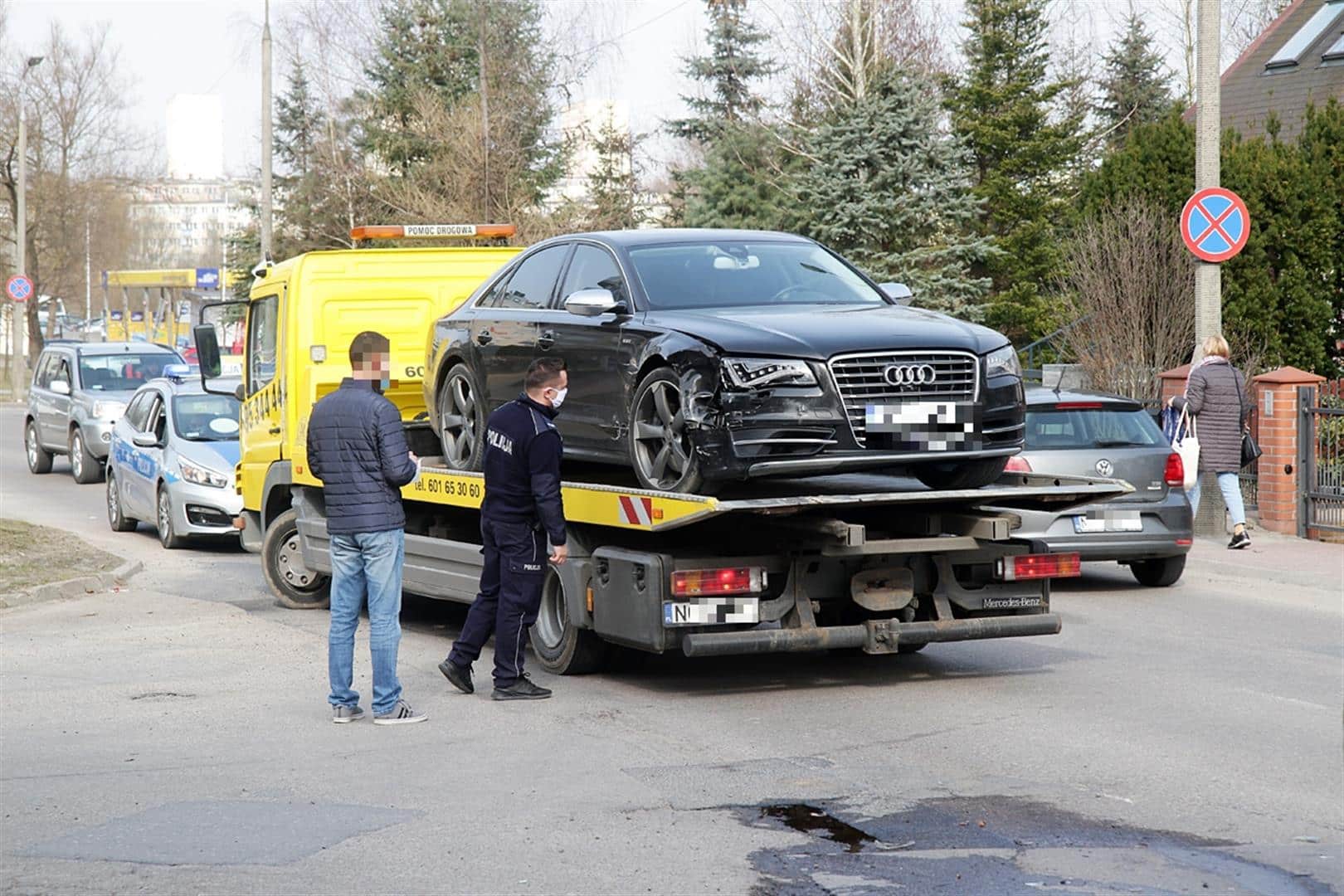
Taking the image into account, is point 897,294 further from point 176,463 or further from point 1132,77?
point 1132,77

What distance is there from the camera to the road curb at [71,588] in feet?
43.1

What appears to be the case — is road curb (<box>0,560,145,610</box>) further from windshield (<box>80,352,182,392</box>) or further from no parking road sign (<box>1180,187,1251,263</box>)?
windshield (<box>80,352,182,392</box>)

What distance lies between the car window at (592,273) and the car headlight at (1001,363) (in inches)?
80.6

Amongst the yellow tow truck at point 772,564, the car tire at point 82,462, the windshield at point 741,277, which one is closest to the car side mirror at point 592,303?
the windshield at point 741,277

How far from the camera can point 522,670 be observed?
9062mm

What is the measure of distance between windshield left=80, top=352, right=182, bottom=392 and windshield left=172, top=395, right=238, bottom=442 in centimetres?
768

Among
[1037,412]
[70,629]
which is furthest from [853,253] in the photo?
[70,629]

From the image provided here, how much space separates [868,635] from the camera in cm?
900

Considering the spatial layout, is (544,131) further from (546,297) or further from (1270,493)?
(546,297)

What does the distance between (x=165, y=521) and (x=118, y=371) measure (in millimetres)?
9628

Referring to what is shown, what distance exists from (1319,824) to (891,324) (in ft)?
11.5

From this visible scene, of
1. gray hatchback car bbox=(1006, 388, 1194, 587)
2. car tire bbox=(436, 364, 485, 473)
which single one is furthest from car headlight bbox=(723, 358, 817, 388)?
gray hatchback car bbox=(1006, 388, 1194, 587)

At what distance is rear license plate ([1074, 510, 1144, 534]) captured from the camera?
508 inches

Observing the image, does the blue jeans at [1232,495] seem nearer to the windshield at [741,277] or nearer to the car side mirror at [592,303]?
the windshield at [741,277]
